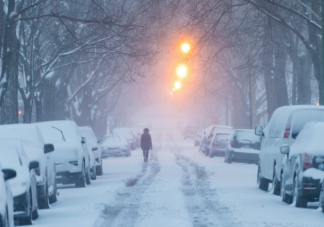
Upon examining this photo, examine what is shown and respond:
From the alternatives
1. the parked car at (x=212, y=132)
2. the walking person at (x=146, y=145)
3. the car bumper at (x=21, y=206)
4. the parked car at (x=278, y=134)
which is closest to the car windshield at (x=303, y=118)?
the parked car at (x=278, y=134)

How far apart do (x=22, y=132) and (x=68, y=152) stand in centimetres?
466

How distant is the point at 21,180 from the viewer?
1221 cm

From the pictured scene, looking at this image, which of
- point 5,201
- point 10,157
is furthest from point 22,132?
point 5,201

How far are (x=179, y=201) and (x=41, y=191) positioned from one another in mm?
2813

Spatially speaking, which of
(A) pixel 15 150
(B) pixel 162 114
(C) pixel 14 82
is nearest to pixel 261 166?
(A) pixel 15 150

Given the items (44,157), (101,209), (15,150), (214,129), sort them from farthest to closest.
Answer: (214,129) → (44,157) → (101,209) → (15,150)

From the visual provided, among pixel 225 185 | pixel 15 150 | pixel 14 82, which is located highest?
pixel 14 82

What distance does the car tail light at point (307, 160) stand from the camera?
548 inches

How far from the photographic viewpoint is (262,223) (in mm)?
11836

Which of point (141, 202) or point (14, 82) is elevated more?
point (14, 82)

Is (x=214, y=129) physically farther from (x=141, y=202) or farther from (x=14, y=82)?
(x=141, y=202)

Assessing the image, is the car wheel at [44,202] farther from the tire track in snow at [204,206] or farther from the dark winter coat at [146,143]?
the dark winter coat at [146,143]

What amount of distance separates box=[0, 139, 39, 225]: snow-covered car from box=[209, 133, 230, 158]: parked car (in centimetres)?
2817

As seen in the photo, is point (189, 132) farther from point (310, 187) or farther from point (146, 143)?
point (310, 187)
